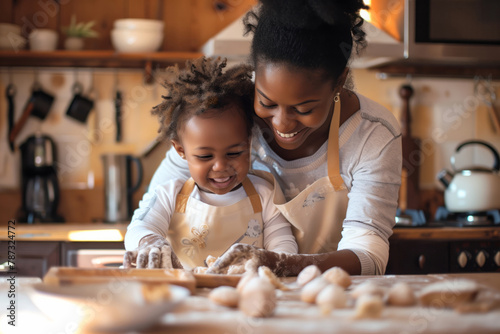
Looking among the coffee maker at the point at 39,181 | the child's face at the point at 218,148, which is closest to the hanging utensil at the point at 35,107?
the coffee maker at the point at 39,181

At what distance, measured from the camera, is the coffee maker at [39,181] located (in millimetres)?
2508

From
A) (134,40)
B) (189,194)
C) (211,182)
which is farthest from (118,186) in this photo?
(211,182)

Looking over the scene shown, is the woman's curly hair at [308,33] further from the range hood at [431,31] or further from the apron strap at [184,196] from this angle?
the range hood at [431,31]

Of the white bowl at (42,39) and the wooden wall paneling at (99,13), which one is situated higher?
the wooden wall paneling at (99,13)

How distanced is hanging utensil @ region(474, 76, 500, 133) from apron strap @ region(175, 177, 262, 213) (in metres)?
1.80

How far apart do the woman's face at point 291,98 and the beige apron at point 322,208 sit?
0.18 meters

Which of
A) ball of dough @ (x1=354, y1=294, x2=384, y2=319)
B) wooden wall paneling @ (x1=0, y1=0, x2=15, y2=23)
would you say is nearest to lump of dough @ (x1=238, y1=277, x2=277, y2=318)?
ball of dough @ (x1=354, y1=294, x2=384, y2=319)

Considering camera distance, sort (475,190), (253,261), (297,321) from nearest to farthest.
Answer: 1. (297,321)
2. (253,261)
3. (475,190)

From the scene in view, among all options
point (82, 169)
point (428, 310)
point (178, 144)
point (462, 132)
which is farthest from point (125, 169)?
point (428, 310)

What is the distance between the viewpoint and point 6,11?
2.59 metres

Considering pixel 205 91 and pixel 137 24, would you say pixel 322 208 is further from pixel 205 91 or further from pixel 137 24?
pixel 137 24

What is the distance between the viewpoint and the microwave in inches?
93.3

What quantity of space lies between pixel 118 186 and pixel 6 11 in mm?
957

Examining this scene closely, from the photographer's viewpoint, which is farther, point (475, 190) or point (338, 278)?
point (475, 190)
